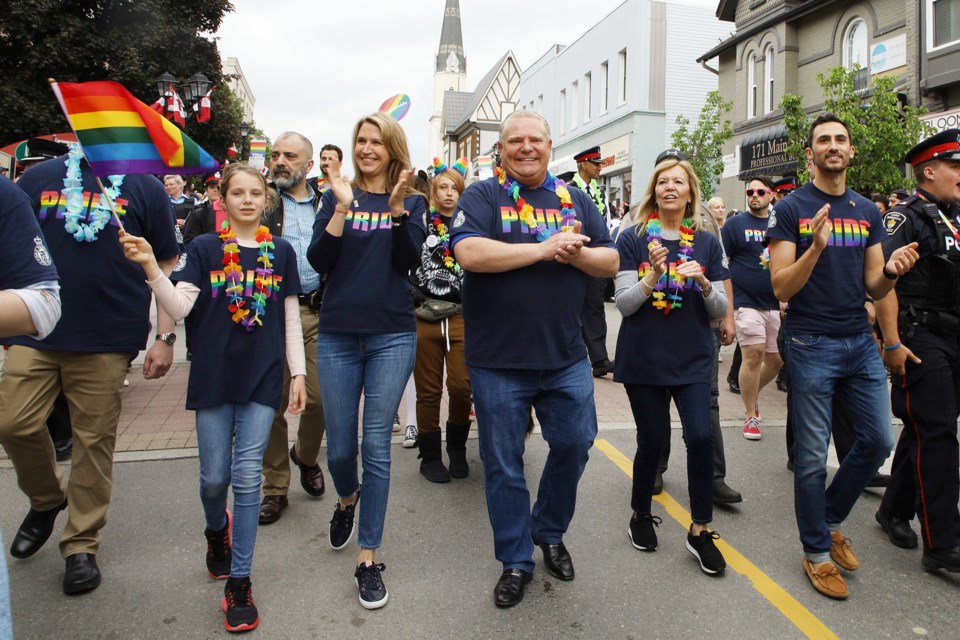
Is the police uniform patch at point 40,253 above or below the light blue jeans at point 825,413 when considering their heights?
above

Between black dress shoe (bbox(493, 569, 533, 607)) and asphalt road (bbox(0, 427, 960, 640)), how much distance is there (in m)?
0.04

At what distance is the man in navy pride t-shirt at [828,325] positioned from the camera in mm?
3602

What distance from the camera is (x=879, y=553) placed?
156 inches

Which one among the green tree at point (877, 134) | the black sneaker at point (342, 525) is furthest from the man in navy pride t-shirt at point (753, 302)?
the green tree at point (877, 134)

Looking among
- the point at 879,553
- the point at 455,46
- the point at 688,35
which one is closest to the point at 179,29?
the point at 688,35

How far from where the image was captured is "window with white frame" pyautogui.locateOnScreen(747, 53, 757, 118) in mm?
23141

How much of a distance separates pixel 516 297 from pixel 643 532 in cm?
156

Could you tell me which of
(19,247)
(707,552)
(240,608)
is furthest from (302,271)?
(707,552)

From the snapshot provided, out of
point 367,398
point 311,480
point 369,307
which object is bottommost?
point 311,480

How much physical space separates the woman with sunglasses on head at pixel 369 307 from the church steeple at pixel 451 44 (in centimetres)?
11630

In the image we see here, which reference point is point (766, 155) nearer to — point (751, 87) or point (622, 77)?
point (751, 87)

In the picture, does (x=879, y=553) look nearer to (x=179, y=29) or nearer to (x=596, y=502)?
(x=596, y=502)

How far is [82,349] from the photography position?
350cm

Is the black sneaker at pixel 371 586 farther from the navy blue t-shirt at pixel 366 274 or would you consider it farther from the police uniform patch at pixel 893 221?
the police uniform patch at pixel 893 221
